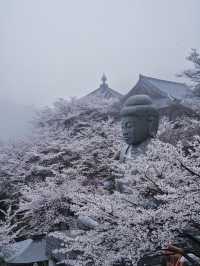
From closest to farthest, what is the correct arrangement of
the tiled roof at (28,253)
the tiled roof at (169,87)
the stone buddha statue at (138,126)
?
the stone buddha statue at (138,126) → the tiled roof at (28,253) → the tiled roof at (169,87)

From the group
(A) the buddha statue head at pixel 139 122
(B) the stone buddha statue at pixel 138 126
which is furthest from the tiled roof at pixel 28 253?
(A) the buddha statue head at pixel 139 122

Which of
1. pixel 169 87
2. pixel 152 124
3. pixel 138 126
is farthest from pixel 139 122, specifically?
pixel 169 87

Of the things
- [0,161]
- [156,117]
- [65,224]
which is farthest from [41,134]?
[156,117]

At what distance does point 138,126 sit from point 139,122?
0.19ft

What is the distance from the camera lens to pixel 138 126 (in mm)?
4711

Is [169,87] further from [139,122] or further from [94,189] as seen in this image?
[139,122]

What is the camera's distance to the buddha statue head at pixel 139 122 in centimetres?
471

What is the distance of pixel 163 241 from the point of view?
9.07 feet

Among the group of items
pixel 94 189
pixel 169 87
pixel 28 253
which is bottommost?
pixel 28 253

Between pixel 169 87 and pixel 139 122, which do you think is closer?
pixel 139 122

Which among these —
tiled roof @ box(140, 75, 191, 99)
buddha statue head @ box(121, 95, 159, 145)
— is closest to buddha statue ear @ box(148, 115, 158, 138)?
buddha statue head @ box(121, 95, 159, 145)

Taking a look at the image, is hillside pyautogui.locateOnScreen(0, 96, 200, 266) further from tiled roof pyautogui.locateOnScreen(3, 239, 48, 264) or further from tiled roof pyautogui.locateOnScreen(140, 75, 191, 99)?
tiled roof pyautogui.locateOnScreen(140, 75, 191, 99)

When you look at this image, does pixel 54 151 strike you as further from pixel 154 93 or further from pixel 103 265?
pixel 154 93

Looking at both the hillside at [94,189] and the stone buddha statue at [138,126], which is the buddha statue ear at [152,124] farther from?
the hillside at [94,189]
